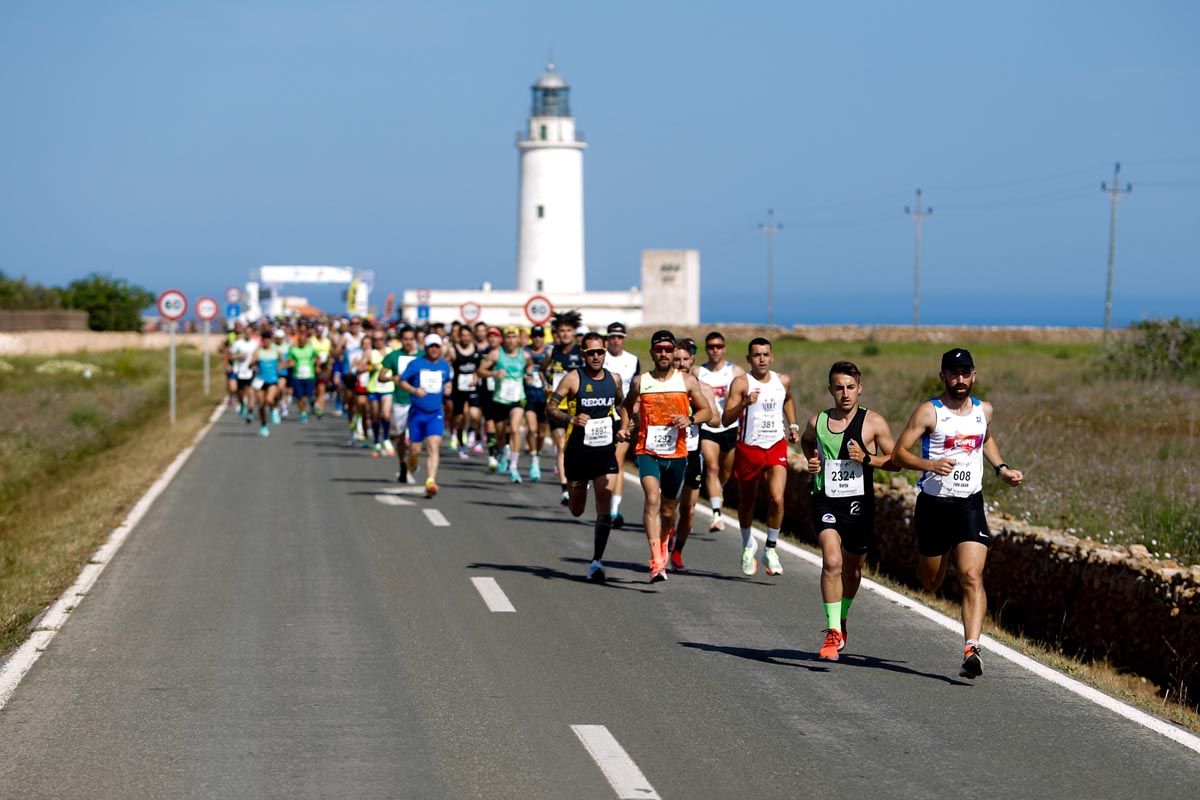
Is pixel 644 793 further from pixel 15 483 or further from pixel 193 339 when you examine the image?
pixel 193 339

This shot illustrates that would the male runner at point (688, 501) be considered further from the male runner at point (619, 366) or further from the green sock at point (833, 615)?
the green sock at point (833, 615)

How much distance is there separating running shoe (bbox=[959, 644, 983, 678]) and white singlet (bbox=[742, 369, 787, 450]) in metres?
5.15

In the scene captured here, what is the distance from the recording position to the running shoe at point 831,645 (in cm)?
1015

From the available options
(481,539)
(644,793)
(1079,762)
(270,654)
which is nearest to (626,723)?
(644,793)

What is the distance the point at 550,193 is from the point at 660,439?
86.2m

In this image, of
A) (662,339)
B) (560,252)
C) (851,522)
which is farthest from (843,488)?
(560,252)

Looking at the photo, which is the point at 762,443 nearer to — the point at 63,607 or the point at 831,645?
the point at 831,645

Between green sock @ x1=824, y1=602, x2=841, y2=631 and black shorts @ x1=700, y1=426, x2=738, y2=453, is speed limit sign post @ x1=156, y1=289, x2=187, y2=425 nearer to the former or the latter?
black shorts @ x1=700, y1=426, x2=738, y2=453

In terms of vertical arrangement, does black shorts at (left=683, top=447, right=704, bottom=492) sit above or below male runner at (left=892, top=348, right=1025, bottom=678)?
below

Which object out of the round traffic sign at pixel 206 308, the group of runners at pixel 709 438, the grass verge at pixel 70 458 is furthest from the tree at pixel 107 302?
the group of runners at pixel 709 438

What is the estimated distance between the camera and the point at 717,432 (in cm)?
1659

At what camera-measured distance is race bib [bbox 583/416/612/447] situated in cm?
1349

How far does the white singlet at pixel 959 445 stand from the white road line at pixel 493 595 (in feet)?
11.7

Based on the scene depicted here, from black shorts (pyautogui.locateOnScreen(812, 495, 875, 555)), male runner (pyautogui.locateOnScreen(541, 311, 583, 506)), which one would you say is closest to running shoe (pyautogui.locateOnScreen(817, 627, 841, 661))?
black shorts (pyautogui.locateOnScreen(812, 495, 875, 555))
